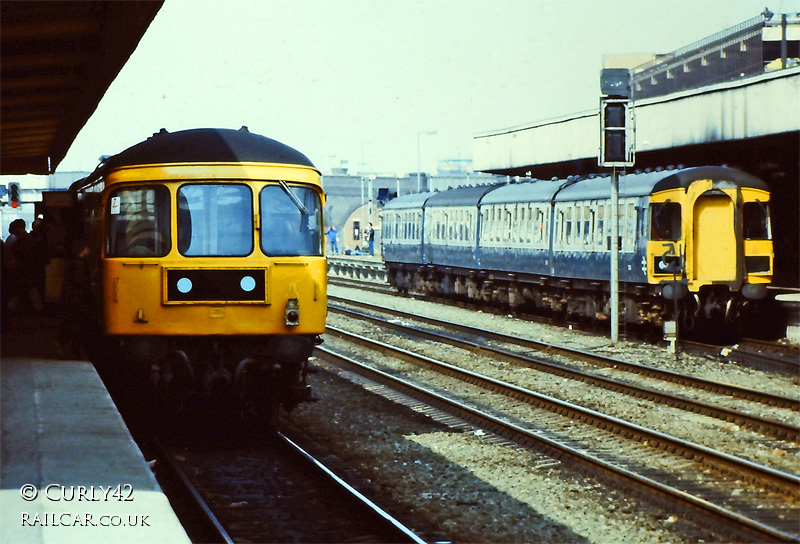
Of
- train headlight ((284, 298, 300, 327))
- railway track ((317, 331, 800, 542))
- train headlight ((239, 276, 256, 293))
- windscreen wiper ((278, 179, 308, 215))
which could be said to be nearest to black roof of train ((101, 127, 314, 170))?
windscreen wiper ((278, 179, 308, 215))

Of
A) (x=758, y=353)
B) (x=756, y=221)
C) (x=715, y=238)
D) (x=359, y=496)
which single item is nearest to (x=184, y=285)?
(x=359, y=496)

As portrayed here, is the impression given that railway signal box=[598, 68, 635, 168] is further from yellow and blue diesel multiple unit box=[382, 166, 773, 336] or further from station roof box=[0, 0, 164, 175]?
station roof box=[0, 0, 164, 175]

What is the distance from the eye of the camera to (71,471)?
7.69 metres

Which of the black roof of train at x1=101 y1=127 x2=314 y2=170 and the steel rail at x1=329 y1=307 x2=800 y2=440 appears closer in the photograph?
the black roof of train at x1=101 y1=127 x2=314 y2=170

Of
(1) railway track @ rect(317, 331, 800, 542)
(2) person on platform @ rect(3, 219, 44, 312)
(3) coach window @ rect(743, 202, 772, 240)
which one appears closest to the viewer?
(1) railway track @ rect(317, 331, 800, 542)

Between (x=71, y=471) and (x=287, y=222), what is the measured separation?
3.95m

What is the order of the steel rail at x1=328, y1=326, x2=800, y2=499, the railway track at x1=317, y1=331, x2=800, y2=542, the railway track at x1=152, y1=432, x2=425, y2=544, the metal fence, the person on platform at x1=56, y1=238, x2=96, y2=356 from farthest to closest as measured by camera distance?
the metal fence < the person on platform at x1=56, y1=238, x2=96, y2=356 < the steel rail at x1=328, y1=326, x2=800, y2=499 < the railway track at x1=317, y1=331, x2=800, y2=542 < the railway track at x1=152, y1=432, x2=425, y2=544

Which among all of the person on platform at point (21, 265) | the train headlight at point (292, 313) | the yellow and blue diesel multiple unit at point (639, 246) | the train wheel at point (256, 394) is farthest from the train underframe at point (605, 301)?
the person on platform at point (21, 265)

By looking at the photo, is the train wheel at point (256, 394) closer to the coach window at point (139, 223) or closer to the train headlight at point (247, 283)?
the train headlight at point (247, 283)

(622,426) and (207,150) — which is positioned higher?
(207,150)

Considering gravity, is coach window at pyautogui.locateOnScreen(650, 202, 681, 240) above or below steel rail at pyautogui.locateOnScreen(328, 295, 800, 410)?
above

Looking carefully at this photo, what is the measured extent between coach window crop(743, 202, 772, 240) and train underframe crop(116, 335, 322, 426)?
11917 mm

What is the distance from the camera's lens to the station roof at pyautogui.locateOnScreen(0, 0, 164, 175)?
860cm

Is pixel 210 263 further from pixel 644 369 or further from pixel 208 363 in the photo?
pixel 644 369
